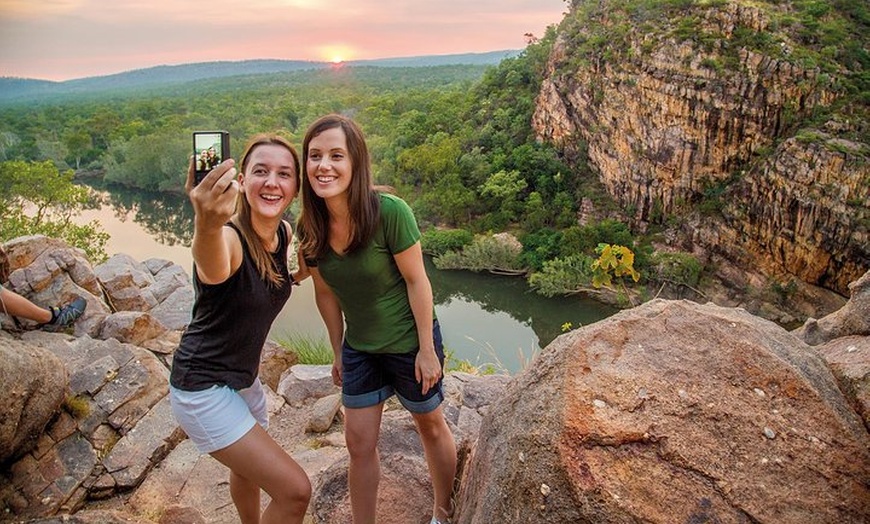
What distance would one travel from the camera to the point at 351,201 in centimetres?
206

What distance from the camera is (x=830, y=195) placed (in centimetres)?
2286

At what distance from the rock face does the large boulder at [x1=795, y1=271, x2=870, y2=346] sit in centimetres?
2407

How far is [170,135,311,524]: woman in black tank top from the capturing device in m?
1.91

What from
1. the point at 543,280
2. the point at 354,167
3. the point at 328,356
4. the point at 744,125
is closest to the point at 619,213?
the point at 744,125

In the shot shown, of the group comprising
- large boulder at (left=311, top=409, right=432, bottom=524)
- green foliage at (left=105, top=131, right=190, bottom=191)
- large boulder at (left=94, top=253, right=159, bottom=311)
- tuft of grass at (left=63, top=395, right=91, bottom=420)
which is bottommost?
green foliage at (left=105, top=131, right=190, bottom=191)

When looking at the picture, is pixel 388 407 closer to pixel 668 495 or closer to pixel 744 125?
pixel 668 495

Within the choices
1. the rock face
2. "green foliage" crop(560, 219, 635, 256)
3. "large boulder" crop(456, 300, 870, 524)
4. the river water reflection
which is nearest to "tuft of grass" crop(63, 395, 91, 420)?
"large boulder" crop(456, 300, 870, 524)

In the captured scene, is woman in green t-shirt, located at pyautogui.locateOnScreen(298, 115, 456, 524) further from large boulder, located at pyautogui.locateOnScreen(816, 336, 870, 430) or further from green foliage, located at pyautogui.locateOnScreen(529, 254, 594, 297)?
green foliage, located at pyautogui.locateOnScreen(529, 254, 594, 297)

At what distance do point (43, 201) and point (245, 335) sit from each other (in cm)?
1708

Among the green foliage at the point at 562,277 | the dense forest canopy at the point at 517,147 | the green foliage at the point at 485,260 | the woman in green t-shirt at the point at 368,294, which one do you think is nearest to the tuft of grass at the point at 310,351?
the woman in green t-shirt at the point at 368,294

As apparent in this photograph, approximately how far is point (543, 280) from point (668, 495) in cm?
2268

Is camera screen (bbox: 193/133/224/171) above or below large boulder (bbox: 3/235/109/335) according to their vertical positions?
above

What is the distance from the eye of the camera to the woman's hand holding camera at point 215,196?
1550 millimetres

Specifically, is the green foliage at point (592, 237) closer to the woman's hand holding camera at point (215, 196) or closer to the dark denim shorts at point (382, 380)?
the dark denim shorts at point (382, 380)
